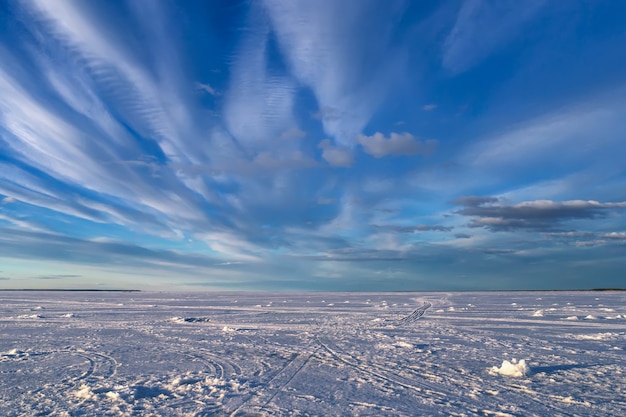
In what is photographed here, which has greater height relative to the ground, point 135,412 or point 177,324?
point 177,324

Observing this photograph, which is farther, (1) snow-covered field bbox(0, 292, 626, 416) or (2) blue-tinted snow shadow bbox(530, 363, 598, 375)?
(2) blue-tinted snow shadow bbox(530, 363, 598, 375)

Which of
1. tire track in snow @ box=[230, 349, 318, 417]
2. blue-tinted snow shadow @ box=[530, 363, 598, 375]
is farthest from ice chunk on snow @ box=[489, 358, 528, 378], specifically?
tire track in snow @ box=[230, 349, 318, 417]

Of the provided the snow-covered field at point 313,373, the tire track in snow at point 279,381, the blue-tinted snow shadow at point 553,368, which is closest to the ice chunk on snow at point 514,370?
the snow-covered field at point 313,373

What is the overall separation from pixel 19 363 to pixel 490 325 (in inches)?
749

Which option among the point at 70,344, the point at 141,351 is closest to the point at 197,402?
the point at 141,351

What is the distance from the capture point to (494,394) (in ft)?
27.4

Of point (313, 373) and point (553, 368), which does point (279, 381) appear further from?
point (553, 368)

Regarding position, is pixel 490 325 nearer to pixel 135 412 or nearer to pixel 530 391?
pixel 530 391

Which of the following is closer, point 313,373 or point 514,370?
point 514,370

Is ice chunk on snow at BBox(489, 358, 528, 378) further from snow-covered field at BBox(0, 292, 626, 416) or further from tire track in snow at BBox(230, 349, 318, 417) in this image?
tire track in snow at BBox(230, 349, 318, 417)

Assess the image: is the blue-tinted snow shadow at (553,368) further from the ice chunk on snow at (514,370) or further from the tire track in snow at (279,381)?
the tire track in snow at (279,381)

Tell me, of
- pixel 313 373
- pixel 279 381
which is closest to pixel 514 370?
pixel 313 373

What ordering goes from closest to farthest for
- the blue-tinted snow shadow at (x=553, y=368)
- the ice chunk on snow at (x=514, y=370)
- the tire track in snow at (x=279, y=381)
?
the tire track in snow at (x=279, y=381) → the ice chunk on snow at (x=514, y=370) → the blue-tinted snow shadow at (x=553, y=368)

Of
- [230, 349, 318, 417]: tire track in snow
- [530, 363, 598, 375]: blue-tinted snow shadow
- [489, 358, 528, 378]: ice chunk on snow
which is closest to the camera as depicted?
[230, 349, 318, 417]: tire track in snow
